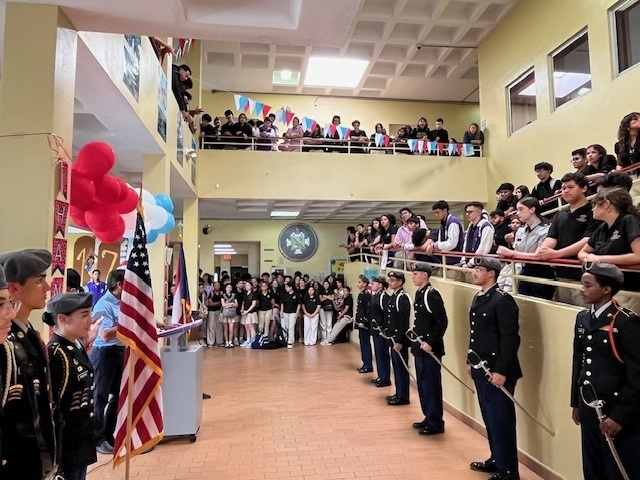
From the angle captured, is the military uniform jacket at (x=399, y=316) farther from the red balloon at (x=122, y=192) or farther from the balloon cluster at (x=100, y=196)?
the red balloon at (x=122, y=192)

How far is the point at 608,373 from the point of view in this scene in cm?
242

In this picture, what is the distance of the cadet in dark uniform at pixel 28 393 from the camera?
1.56 meters

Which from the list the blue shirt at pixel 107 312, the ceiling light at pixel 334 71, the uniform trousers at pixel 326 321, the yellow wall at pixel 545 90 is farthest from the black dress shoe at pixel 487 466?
the ceiling light at pixel 334 71

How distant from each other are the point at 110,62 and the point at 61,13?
0.98 m

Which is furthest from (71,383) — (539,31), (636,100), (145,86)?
(539,31)

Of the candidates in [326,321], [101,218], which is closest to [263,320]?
[326,321]

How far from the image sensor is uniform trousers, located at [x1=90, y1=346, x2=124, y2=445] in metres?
4.13

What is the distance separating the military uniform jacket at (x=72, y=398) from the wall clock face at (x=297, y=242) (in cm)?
1176

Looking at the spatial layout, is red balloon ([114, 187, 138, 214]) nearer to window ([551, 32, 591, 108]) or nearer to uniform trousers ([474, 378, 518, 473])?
uniform trousers ([474, 378, 518, 473])

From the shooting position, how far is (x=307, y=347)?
974cm

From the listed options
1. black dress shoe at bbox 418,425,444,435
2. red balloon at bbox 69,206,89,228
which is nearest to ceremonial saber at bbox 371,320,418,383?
black dress shoe at bbox 418,425,444,435

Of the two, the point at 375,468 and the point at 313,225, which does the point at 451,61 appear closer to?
the point at 313,225

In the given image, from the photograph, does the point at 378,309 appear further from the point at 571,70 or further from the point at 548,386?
the point at 571,70

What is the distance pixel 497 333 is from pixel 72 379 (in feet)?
9.72
